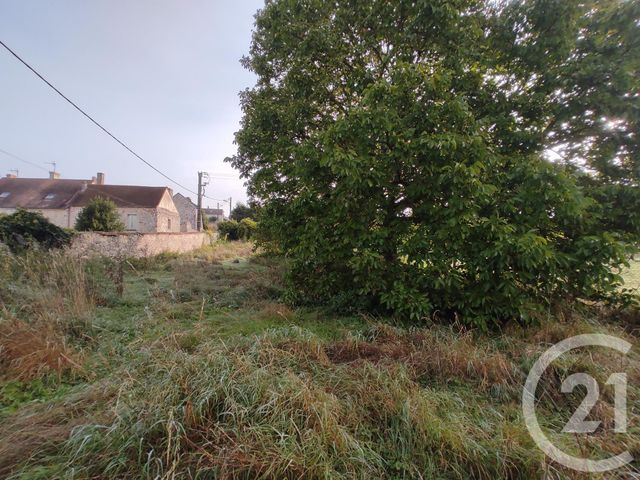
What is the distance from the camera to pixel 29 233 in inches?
344

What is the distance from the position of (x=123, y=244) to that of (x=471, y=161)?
12349mm

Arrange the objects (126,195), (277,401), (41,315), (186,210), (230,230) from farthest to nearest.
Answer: (186,210), (126,195), (230,230), (41,315), (277,401)

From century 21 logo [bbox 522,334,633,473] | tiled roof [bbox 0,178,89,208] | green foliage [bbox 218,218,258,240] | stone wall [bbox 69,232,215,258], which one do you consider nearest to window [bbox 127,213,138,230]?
tiled roof [bbox 0,178,89,208]

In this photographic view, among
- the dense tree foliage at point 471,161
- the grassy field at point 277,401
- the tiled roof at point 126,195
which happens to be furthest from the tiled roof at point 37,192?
the dense tree foliage at point 471,161

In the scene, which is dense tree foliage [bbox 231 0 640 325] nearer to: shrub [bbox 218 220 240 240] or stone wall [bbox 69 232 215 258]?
stone wall [bbox 69 232 215 258]

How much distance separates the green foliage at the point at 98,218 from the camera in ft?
55.1

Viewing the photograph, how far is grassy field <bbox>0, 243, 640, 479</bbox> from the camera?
1.88 m

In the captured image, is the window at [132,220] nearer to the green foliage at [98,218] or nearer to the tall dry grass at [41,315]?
the green foliage at [98,218]

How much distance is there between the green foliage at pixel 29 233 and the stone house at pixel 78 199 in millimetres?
15783

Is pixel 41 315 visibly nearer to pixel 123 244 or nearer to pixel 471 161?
pixel 471 161

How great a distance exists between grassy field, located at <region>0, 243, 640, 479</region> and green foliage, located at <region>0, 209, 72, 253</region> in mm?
5272

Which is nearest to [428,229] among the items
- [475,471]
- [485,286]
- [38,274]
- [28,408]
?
[485,286]

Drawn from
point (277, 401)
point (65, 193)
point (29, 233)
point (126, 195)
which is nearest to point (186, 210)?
point (126, 195)

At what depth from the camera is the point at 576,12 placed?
4617mm
